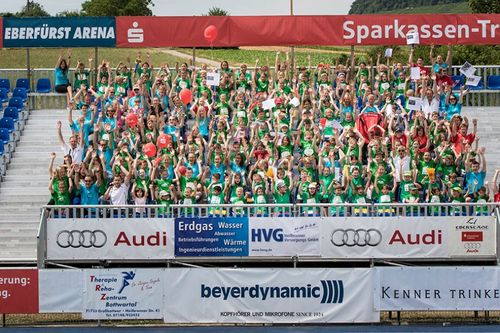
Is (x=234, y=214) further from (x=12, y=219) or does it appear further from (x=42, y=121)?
(x=42, y=121)

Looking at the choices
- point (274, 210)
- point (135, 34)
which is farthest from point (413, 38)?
point (274, 210)

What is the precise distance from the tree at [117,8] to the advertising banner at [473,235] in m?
91.6

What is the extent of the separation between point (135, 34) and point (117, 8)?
85263mm

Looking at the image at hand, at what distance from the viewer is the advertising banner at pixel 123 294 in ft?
63.7

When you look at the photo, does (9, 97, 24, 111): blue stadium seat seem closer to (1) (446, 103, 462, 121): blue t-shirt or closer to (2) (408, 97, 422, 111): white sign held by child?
(2) (408, 97, 422, 111): white sign held by child

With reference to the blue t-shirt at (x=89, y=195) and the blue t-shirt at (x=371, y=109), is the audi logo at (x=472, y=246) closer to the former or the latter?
the blue t-shirt at (x=371, y=109)

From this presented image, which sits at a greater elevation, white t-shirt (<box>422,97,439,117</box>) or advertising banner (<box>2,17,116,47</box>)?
advertising banner (<box>2,17,116,47</box>)

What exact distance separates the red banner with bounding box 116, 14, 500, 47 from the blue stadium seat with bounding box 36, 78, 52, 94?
2145 mm

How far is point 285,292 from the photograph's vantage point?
1936 centimetres

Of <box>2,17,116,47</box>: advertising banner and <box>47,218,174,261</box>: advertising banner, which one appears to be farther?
<box>2,17,116,47</box>: advertising banner

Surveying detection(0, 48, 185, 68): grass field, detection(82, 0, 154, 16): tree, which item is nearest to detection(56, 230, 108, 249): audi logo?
detection(0, 48, 185, 68): grass field

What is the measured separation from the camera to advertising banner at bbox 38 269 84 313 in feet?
63.5

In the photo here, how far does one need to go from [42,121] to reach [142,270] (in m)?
9.20

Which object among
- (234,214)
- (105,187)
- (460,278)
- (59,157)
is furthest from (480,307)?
(59,157)
